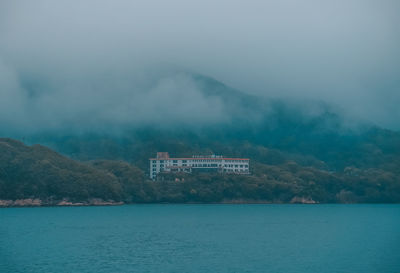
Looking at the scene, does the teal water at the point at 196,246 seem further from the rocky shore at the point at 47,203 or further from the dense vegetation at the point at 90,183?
the rocky shore at the point at 47,203

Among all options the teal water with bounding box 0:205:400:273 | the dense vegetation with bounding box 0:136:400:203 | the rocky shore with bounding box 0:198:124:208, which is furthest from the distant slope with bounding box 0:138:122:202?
the teal water with bounding box 0:205:400:273

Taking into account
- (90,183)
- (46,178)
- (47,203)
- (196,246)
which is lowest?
(196,246)

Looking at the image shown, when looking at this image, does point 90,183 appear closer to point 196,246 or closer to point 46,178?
point 46,178

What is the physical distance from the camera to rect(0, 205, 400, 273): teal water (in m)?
59.0

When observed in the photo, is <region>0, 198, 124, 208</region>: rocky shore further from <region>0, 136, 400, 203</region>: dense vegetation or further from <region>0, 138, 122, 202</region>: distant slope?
<region>0, 136, 400, 203</region>: dense vegetation

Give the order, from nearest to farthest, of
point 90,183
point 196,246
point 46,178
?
point 196,246, point 46,178, point 90,183

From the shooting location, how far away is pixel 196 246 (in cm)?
7488

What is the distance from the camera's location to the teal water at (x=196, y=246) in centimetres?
5903

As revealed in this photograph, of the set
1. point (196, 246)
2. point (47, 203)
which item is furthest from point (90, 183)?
point (196, 246)

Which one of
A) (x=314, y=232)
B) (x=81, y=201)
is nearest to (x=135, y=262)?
(x=314, y=232)

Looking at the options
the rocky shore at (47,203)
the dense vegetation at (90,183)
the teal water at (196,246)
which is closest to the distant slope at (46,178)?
the dense vegetation at (90,183)

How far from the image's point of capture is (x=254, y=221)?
386ft

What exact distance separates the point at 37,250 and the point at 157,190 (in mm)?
122176

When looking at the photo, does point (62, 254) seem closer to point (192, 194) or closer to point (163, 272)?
point (163, 272)
